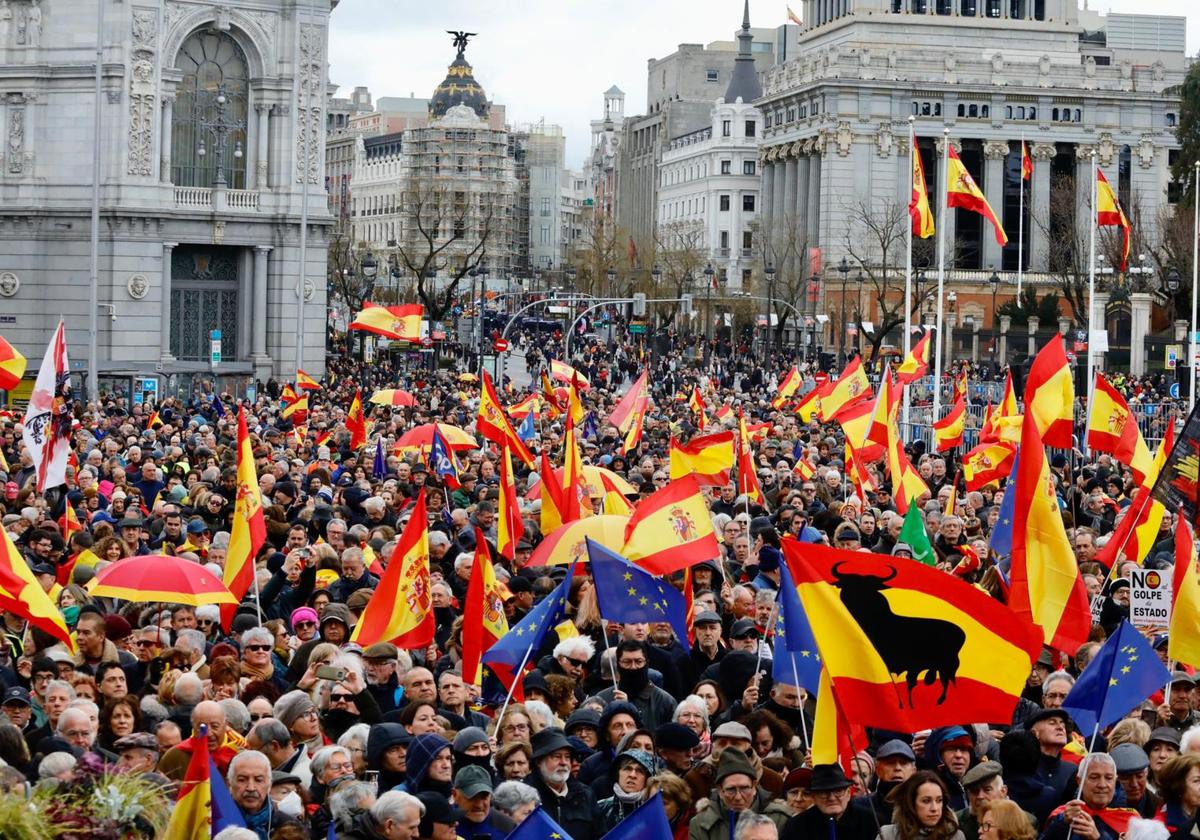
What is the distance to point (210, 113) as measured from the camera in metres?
62.1

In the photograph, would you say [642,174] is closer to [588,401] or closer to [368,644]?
[588,401]

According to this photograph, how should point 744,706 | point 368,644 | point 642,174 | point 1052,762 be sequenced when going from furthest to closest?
1. point 642,174
2. point 368,644
3. point 744,706
4. point 1052,762

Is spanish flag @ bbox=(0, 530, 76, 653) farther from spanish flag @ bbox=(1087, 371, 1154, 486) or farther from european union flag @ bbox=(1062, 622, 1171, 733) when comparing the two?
spanish flag @ bbox=(1087, 371, 1154, 486)

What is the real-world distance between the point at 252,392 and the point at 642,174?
386 ft

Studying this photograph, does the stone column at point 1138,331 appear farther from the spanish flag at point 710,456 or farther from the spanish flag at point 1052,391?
the spanish flag at point 1052,391

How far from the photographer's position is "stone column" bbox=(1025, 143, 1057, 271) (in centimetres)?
10969

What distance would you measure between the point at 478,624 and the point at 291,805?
369cm

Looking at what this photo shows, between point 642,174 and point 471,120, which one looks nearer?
point 642,174

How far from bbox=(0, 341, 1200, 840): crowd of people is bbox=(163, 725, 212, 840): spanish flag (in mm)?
280

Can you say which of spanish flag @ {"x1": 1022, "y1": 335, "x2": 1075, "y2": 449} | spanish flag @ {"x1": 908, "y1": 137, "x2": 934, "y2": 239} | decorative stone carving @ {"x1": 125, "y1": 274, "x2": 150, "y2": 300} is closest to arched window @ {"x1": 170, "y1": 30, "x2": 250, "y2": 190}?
decorative stone carving @ {"x1": 125, "y1": 274, "x2": 150, "y2": 300}

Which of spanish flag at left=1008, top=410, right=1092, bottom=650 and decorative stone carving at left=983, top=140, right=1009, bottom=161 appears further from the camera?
decorative stone carving at left=983, top=140, right=1009, bottom=161

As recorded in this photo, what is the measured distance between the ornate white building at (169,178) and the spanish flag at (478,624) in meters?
44.3

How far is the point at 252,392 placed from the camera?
190ft

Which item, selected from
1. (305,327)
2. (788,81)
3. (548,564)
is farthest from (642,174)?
(548,564)
